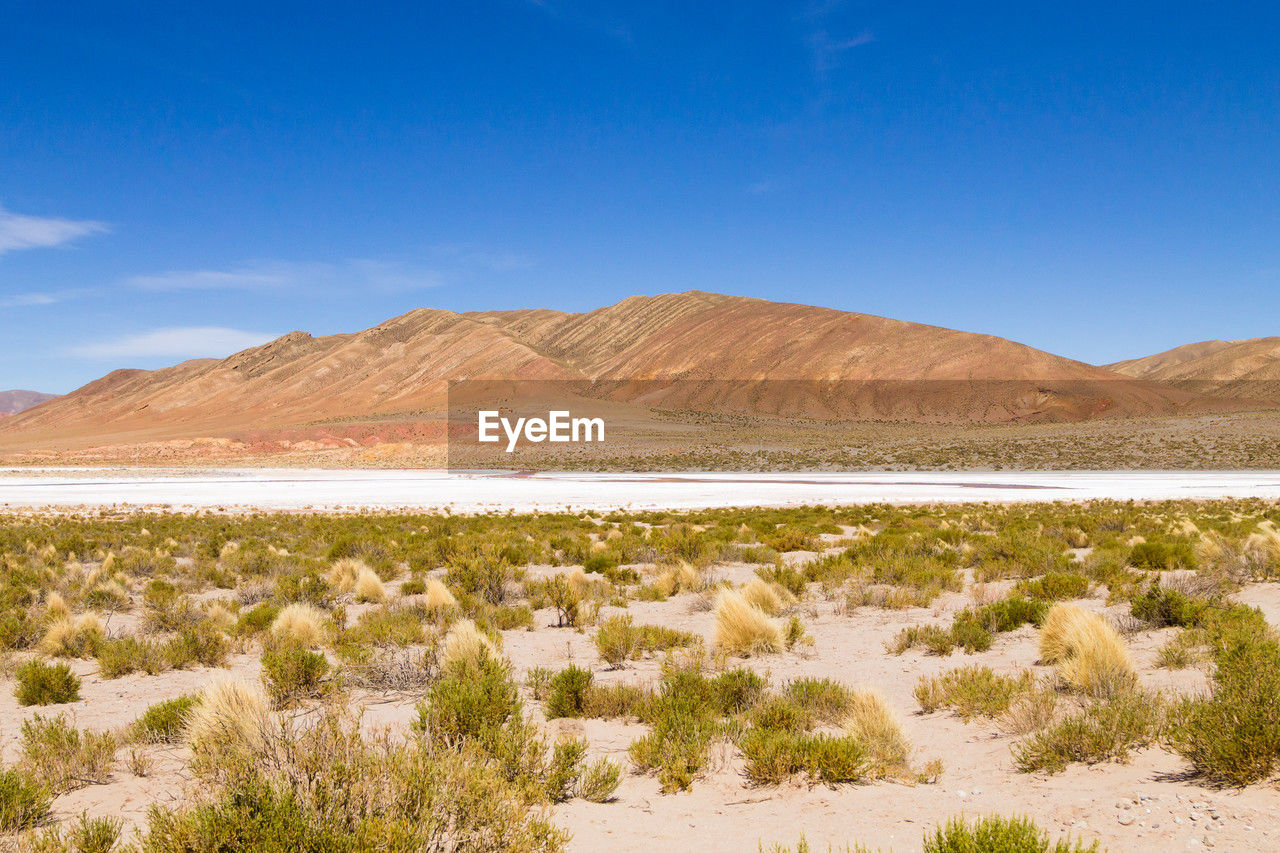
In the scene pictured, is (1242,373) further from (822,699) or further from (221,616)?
(221,616)

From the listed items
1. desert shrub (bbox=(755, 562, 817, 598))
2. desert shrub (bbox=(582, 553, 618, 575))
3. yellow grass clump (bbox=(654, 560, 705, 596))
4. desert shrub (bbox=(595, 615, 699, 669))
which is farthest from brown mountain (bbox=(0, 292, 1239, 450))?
desert shrub (bbox=(595, 615, 699, 669))

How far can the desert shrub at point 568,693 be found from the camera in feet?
20.8

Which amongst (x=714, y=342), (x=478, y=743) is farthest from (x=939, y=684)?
(x=714, y=342)

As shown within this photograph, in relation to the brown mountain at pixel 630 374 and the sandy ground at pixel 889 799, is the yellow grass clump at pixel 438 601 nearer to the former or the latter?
the sandy ground at pixel 889 799

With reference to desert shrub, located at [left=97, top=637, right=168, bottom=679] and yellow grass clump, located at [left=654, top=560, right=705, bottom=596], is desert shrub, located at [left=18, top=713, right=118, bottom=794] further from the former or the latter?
yellow grass clump, located at [left=654, top=560, right=705, bottom=596]

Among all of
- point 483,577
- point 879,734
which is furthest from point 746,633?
point 483,577

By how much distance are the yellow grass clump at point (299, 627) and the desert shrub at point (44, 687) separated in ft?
6.50

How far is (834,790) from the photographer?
4.59 meters

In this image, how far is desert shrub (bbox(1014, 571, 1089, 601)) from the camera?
10.3 metres

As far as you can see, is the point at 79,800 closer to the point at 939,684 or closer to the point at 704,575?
the point at 939,684

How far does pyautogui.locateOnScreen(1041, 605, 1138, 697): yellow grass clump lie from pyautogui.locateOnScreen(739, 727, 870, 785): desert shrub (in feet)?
7.30

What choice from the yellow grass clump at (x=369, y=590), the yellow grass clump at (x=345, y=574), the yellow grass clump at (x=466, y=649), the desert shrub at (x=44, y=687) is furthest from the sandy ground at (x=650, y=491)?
the desert shrub at (x=44, y=687)

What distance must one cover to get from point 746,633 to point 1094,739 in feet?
12.8

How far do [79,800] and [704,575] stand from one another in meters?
9.93
